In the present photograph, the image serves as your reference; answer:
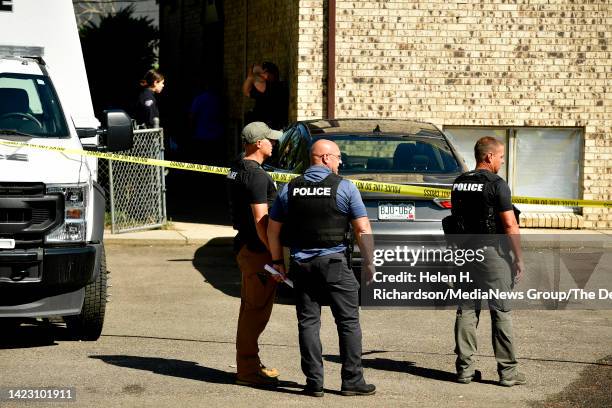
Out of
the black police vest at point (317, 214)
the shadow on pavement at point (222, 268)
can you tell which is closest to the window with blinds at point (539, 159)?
the shadow on pavement at point (222, 268)

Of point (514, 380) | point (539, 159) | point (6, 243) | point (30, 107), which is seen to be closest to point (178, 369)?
point (6, 243)

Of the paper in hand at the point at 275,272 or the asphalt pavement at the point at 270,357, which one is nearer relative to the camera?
the asphalt pavement at the point at 270,357

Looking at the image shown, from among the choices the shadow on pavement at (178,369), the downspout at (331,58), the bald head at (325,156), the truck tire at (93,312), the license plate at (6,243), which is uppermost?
the downspout at (331,58)

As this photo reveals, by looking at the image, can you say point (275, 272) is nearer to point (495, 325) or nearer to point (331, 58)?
point (495, 325)

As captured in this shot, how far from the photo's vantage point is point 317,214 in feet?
26.3

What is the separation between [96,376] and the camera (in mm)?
8594

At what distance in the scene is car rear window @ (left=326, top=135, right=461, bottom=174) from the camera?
11703 millimetres

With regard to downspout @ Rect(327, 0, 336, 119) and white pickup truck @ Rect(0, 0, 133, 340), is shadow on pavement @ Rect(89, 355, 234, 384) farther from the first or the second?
downspout @ Rect(327, 0, 336, 119)

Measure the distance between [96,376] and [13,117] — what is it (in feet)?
8.81

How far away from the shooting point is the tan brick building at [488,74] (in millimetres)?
16438

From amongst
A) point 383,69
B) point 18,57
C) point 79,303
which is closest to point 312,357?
point 79,303

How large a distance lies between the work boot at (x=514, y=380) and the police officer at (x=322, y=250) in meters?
0.96

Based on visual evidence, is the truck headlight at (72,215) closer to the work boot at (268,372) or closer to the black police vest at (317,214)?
the work boot at (268,372)

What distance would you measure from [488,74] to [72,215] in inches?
339
